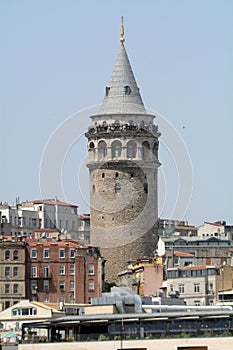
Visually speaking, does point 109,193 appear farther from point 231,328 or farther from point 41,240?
point 231,328

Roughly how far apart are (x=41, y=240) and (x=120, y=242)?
14.1 metres

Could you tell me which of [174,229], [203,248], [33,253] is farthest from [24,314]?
[174,229]

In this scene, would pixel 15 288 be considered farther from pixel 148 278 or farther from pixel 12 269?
pixel 148 278

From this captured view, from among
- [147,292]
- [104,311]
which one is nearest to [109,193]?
[147,292]

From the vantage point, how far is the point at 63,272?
13412 cm

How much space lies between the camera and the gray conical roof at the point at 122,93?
6201 inches

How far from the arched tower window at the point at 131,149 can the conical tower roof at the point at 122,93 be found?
287 centimetres

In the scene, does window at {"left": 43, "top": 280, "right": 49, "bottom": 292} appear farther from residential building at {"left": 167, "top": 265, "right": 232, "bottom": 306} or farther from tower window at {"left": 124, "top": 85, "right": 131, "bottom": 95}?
tower window at {"left": 124, "top": 85, "right": 131, "bottom": 95}

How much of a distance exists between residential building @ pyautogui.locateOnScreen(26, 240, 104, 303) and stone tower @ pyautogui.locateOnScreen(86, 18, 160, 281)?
1723cm

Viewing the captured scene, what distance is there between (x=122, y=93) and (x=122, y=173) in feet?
25.7

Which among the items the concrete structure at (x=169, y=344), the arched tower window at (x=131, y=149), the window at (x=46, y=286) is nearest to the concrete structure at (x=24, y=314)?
the window at (x=46, y=286)

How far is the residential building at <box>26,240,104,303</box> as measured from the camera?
437 ft

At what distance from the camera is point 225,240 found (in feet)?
495

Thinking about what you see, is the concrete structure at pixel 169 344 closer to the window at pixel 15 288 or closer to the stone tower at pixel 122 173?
the window at pixel 15 288
